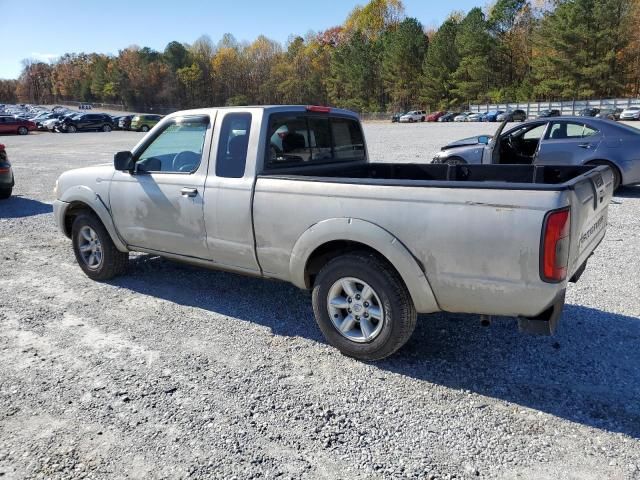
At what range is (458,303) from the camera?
330 cm

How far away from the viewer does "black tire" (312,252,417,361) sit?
348cm

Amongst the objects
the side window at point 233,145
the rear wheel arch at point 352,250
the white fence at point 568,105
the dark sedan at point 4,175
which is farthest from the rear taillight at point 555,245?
the white fence at point 568,105

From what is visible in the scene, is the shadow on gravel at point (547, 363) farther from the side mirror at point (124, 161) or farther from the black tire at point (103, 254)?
the black tire at point (103, 254)

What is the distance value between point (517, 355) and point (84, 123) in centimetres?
4887

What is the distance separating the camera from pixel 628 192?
10094mm

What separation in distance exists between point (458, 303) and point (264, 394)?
1.40 m

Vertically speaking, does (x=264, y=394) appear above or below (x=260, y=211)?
below

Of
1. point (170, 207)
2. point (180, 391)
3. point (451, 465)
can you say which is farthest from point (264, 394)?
point (170, 207)

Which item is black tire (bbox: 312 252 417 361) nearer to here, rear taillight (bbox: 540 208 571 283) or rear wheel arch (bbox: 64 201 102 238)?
rear taillight (bbox: 540 208 571 283)

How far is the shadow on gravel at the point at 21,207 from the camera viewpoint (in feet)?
32.6

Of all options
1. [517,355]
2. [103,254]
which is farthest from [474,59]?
[517,355]

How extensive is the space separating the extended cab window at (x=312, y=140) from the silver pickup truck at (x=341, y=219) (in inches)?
0.6

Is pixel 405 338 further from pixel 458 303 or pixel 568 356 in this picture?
pixel 568 356

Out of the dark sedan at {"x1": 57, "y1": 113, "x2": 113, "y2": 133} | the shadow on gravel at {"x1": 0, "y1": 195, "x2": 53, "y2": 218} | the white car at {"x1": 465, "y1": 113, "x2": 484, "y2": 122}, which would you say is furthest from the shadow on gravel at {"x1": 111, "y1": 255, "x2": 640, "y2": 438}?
the white car at {"x1": 465, "y1": 113, "x2": 484, "y2": 122}
